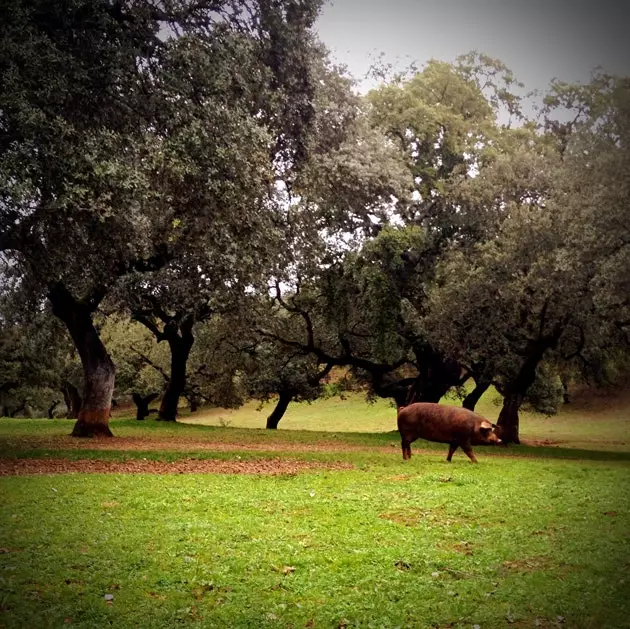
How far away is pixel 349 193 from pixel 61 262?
1057 centimetres

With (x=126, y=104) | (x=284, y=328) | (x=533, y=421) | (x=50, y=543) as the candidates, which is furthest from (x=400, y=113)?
(x=533, y=421)

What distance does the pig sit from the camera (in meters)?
20.7

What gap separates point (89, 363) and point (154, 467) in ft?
29.5

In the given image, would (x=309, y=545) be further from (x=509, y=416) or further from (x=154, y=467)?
(x=509, y=416)

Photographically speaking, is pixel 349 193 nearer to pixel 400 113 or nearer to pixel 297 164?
pixel 297 164

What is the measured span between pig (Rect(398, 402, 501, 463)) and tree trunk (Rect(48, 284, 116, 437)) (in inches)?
514

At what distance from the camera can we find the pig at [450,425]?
2066 cm

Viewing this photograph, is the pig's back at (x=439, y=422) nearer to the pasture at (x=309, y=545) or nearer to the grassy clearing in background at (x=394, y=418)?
the pasture at (x=309, y=545)

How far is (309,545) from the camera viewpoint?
1066cm

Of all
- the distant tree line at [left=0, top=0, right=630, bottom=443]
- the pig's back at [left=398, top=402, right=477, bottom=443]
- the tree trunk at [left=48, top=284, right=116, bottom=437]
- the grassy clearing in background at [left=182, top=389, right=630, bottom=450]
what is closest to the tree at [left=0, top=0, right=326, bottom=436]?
the distant tree line at [left=0, top=0, right=630, bottom=443]

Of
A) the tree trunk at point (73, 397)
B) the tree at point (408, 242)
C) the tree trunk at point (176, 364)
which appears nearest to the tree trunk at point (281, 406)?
the tree at point (408, 242)

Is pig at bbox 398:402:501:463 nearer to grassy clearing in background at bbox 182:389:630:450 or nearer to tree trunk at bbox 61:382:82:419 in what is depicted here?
grassy clearing in background at bbox 182:389:630:450

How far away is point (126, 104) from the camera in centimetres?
1822

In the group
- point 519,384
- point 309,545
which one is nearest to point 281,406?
point 519,384
